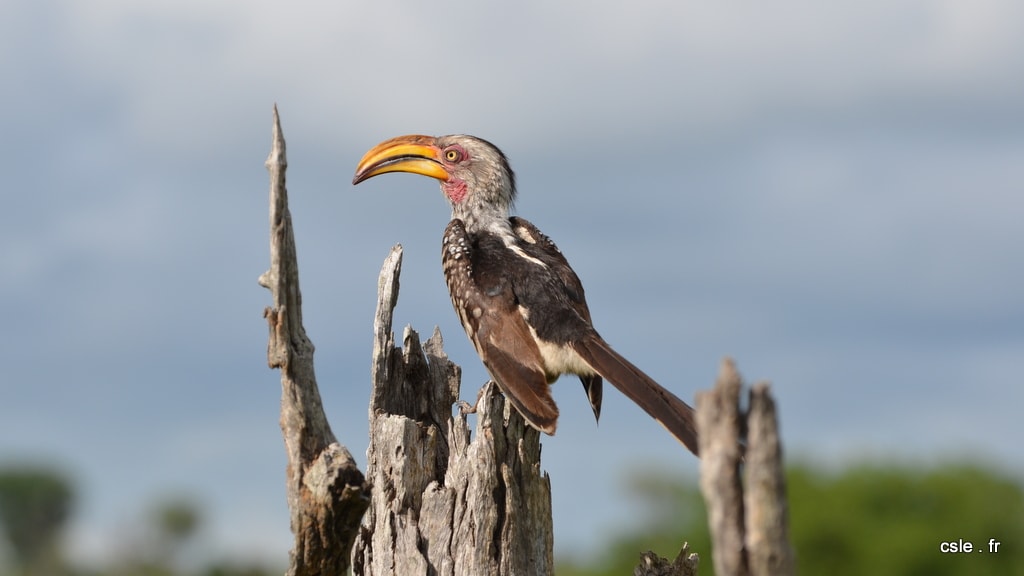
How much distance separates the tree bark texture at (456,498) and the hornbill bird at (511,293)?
0.88 feet

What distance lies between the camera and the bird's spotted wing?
6.52m

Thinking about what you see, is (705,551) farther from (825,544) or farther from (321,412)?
(321,412)

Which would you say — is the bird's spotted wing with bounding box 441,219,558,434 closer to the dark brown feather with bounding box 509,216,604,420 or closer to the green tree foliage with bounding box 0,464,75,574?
the dark brown feather with bounding box 509,216,604,420

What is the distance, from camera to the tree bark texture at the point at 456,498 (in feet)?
20.7

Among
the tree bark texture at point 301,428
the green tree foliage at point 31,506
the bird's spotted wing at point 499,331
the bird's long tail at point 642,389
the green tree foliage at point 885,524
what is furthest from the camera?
the green tree foliage at point 31,506

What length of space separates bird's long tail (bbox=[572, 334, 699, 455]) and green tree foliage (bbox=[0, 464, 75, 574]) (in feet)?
246

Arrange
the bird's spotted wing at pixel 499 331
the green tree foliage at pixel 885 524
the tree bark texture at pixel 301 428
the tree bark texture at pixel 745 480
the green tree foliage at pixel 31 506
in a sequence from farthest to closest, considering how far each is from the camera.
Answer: the green tree foliage at pixel 31 506 → the green tree foliage at pixel 885 524 → the bird's spotted wing at pixel 499 331 → the tree bark texture at pixel 301 428 → the tree bark texture at pixel 745 480

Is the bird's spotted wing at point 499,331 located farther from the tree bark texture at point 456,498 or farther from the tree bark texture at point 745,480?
the tree bark texture at point 745,480

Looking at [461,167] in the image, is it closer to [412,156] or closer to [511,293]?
[412,156]

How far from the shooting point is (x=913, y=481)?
33.1 metres

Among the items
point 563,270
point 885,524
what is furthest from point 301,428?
point 885,524

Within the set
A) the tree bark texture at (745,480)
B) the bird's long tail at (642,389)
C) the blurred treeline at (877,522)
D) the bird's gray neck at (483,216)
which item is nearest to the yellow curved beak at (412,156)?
the bird's gray neck at (483,216)

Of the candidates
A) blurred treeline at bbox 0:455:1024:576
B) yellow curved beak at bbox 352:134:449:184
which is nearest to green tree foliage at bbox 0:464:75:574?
blurred treeline at bbox 0:455:1024:576

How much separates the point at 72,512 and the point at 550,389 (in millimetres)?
75618
